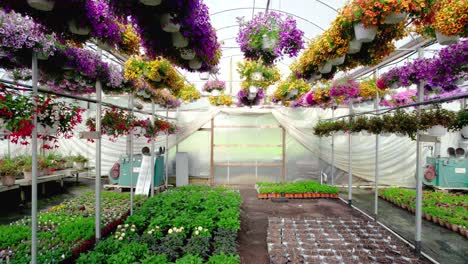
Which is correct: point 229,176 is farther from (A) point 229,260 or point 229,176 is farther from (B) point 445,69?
(B) point 445,69

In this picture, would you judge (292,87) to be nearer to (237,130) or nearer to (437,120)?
(437,120)

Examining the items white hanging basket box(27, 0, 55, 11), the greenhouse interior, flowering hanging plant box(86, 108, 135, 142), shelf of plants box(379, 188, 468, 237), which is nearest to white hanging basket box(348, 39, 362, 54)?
the greenhouse interior

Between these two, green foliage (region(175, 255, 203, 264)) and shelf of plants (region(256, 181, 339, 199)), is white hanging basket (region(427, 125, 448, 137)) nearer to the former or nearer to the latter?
green foliage (region(175, 255, 203, 264))

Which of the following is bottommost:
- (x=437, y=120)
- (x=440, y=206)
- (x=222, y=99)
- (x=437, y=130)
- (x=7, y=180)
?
(x=440, y=206)

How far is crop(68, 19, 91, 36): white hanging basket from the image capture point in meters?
2.10

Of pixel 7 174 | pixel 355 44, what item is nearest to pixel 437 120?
pixel 355 44

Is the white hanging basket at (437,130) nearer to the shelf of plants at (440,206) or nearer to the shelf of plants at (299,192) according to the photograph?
the shelf of plants at (440,206)

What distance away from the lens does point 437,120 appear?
11.7 ft

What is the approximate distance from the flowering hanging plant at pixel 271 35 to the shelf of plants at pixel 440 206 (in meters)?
4.90

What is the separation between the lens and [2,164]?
6.81m

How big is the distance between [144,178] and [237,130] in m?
4.03

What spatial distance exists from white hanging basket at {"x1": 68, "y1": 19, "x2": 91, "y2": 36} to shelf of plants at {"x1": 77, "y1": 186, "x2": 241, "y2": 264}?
2.45 metres

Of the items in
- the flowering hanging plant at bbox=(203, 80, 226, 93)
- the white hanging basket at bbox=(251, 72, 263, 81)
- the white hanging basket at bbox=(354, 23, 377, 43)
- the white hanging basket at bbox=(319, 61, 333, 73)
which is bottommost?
the white hanging basket at bbox=(319, 61, 333, 73)

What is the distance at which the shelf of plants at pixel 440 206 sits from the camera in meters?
5.36
